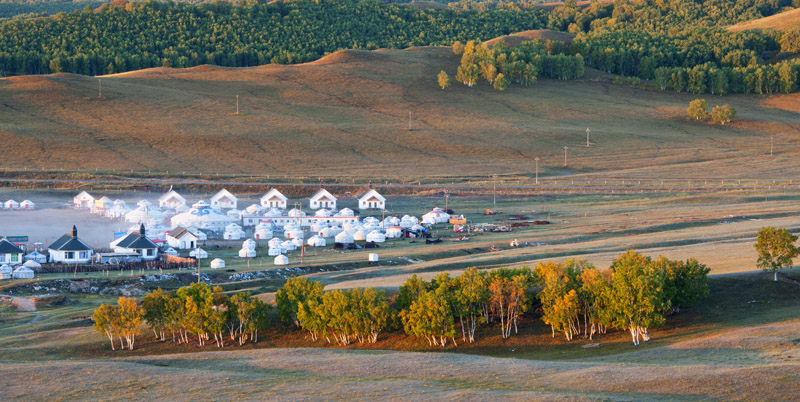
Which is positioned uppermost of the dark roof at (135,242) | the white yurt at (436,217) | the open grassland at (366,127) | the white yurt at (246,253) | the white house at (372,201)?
the open grassland at (366,127)

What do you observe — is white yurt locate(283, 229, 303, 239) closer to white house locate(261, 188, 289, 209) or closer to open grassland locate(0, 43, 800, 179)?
white house locate(261, 188, 289, 209)

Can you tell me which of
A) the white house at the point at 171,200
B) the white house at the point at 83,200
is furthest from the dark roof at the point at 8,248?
the white house at the point at 83,200

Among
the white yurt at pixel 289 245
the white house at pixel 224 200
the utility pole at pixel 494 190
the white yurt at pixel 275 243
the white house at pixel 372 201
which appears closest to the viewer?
the white yurt at pixel 275 243

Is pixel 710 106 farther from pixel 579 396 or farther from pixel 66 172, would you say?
pixel 579 396

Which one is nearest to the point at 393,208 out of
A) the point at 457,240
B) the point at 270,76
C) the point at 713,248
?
the point at 457,240

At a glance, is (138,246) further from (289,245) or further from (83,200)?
(83,200)

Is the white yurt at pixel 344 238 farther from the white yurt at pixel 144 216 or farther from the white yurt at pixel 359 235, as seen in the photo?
the white yurt at pixel 144 216

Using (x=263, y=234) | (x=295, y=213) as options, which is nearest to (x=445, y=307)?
(x=263, y=234)
